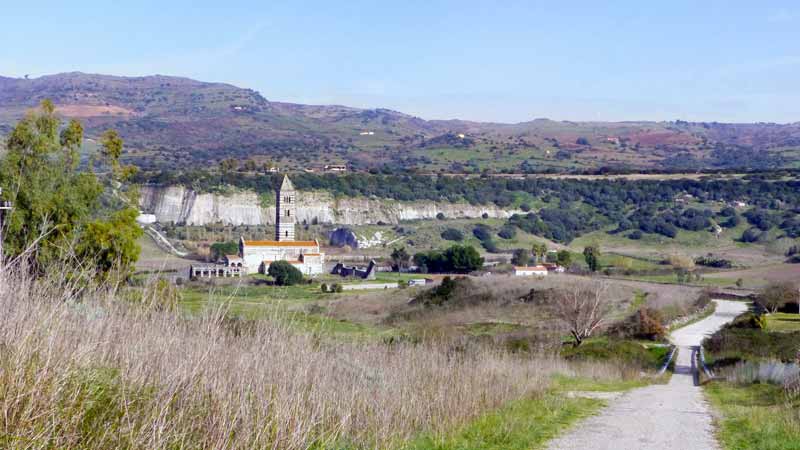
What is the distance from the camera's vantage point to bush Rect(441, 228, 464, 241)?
Result: 68.5m

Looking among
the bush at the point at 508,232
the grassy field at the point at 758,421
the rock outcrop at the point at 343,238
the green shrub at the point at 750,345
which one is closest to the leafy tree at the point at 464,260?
the bush at the point at 508,232

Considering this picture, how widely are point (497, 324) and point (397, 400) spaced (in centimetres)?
2426

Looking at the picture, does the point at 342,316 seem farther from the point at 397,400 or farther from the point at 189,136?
the point at 189,136

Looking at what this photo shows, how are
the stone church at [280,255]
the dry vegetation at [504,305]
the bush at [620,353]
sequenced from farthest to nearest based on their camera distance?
the stone church at [280,255]
the dry vegetation at [504,305]
the bush at [620,353]

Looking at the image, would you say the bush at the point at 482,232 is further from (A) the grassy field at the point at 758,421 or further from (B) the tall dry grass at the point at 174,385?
(B) the tall dry grass at the point at 174,385

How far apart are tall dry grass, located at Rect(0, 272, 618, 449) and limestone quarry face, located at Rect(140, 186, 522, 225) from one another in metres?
68.0

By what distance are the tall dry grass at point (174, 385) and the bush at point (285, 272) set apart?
36.8 m

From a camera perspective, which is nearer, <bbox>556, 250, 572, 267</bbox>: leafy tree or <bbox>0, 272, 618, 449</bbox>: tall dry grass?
<bbox>0, 272, 618, 449</bbox>: tall dry grass

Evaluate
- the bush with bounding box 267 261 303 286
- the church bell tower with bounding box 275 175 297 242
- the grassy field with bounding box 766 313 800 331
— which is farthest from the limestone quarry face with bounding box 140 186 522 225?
the grassy field with bounding box 766 313 800 331

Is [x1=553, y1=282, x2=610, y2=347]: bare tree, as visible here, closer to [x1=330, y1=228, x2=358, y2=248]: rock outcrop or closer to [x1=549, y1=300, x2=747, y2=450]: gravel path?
[x1=549, y1=300, x2=747, y2=450]: gravel path

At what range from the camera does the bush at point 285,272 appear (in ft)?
152

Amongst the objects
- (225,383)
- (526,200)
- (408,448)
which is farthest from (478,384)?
(526,200)

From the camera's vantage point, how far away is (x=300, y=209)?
3174 inches

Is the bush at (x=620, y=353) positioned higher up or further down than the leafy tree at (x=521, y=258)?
higher up
